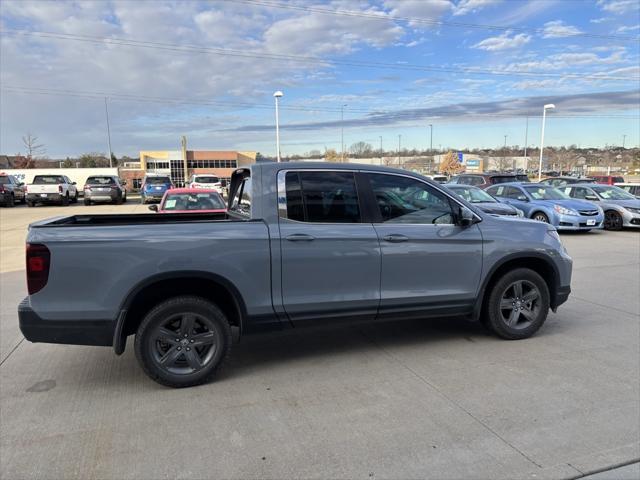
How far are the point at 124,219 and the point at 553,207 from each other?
12997 mm

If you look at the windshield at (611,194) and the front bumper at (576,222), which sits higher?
the windshield at (611,194)

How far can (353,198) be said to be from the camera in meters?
4.32

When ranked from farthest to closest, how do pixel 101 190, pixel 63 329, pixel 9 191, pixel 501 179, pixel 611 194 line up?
pixel 101 190 → pixel 9 191 → pixel 501 179 → pixel 611 194 → pixel 63 329

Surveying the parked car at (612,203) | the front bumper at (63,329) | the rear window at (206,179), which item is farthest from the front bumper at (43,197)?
the front bumper at (63,329)

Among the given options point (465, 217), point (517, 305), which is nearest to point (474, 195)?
point (517, 305)

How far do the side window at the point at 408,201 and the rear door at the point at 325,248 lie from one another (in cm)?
25

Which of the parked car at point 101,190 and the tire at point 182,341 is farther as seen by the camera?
the parked car at point 101,190

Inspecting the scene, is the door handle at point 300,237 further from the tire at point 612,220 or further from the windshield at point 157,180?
the windshield at point 157,180

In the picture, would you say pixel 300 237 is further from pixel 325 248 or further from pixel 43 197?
pixel 43 197

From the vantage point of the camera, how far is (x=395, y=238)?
429 centimetres

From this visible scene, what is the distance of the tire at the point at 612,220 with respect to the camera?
14946 mm

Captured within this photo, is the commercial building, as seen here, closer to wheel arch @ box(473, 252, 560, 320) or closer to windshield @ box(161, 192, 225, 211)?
windshield @ box(161, 192, 225, 211)

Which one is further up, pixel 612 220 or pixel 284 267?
pixel 284 267

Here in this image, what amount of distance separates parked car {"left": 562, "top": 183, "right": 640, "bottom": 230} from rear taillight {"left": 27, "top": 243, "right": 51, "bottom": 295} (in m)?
16.2
